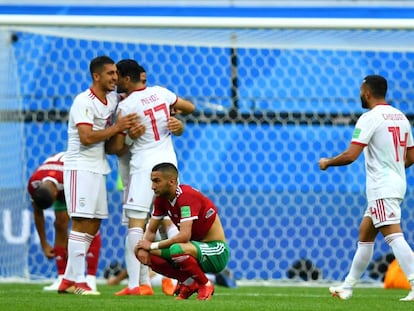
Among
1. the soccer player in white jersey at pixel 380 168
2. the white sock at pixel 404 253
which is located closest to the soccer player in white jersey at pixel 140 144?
the soccer player in white jersey at pixel 380 168

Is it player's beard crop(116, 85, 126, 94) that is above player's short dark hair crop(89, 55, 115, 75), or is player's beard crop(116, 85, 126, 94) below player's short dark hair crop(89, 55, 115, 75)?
below

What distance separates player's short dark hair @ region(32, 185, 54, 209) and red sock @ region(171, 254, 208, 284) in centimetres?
227

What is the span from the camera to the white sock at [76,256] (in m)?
8.18

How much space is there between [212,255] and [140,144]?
1372mm

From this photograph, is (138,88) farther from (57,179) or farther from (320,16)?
(320,16)

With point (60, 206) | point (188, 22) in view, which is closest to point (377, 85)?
point (188, 22)

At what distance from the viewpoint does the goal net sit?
1119cm

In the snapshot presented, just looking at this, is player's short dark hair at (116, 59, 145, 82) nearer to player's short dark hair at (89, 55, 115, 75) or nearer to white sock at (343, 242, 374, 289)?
player's short dark hair at (89, 55, 115, 75)

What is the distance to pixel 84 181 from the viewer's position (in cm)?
822

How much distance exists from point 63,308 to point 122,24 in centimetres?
412

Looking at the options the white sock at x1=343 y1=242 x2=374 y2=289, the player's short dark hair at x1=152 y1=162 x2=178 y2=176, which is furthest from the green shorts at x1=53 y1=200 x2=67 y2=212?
the white sock at x1=343 y1=242 x2=374 y2=289

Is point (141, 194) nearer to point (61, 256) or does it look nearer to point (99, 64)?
point (99, 64)

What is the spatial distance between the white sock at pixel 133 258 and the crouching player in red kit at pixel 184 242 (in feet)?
2.16

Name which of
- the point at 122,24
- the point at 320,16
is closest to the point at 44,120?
the point at 122,24
